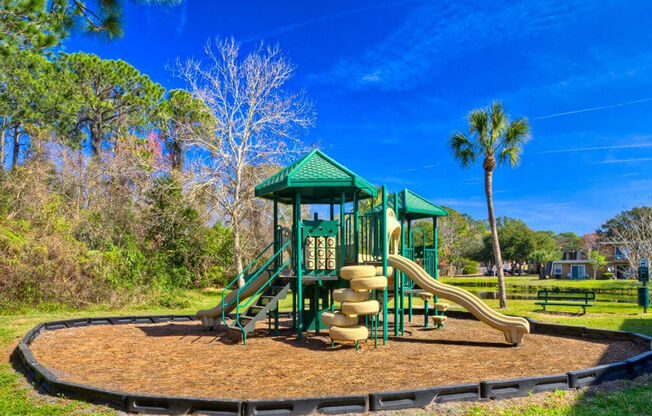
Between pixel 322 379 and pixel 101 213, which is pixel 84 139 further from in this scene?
pixel 322 379

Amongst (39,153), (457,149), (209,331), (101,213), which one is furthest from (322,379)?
(39,153)

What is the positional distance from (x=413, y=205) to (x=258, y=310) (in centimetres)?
520

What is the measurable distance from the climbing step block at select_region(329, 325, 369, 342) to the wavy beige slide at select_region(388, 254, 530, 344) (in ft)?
6.47

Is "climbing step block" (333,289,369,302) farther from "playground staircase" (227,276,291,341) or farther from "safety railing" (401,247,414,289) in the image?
"safety railing" (401,247,414,289)

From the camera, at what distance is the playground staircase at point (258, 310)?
984 cm

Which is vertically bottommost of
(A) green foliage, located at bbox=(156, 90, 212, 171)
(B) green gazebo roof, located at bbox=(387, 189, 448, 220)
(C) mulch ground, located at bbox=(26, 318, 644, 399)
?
(C) mulch ground, located at bbox=(26, 318, 644, 399)

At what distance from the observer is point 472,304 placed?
392 inches

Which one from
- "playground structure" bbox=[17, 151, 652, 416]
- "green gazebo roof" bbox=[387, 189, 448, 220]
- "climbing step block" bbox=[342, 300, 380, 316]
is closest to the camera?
"playground structure" bbox=[17, 151, 652, 416]

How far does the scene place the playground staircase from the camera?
984 centimetres

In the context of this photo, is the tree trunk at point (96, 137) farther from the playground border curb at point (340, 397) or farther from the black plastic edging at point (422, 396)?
the black plastic edging at point (422, 396)

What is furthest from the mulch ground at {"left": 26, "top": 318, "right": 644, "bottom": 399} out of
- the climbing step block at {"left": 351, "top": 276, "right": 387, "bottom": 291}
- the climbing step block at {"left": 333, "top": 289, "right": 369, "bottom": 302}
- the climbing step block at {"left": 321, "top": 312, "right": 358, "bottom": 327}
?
the climbing step block at {"left": 351, "top": 276, "right": 387, "bottom": 291}

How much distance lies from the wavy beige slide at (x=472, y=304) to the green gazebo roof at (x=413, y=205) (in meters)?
2.31

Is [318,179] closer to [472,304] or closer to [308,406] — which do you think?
[472,304]

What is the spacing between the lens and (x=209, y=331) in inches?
463
